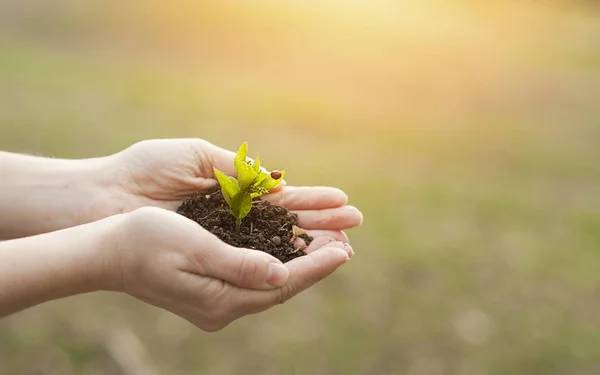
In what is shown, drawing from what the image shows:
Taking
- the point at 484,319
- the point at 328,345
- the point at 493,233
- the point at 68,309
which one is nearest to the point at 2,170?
the point at 68,309

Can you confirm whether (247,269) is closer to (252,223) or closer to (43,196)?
(252,223)

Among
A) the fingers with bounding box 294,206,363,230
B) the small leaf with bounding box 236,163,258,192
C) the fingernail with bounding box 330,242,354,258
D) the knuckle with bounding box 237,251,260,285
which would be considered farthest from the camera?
the fingers with bounding box 294,206,363,230

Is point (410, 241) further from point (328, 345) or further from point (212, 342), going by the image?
point (212, 342)

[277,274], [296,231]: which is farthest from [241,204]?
[277,274]

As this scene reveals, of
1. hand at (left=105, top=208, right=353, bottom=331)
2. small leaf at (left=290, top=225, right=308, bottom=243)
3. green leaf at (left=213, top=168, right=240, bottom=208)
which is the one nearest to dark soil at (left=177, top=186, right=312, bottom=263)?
small leaf at (left=290, top=225, right=308, bottom=243)

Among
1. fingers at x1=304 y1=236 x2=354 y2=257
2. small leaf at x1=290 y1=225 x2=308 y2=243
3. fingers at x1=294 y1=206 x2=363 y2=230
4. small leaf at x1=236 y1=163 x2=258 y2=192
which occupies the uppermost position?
small leaf at x1=236 y1=163 x2=258 y2=192

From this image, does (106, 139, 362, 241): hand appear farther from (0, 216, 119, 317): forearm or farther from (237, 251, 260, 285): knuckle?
(237, 251, 260, 285): knuckle
